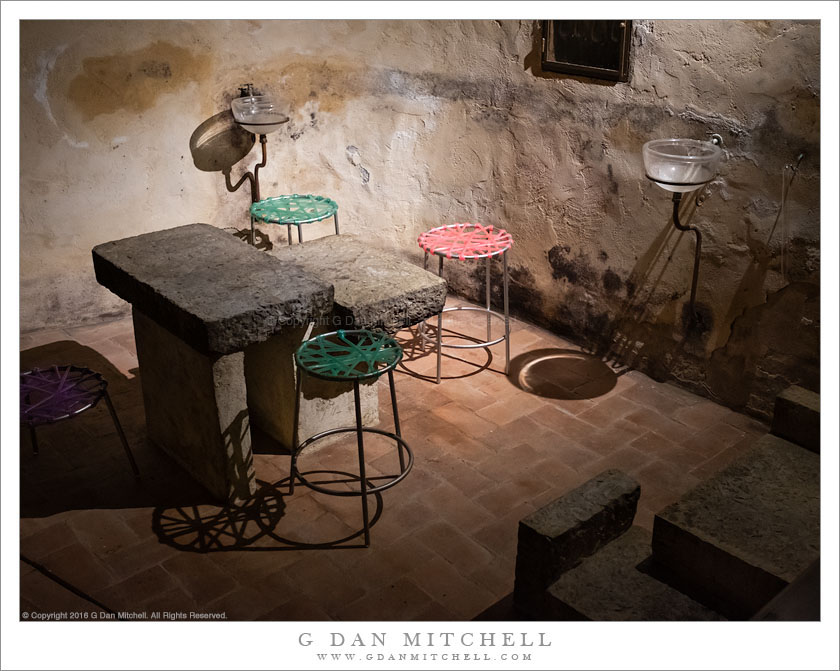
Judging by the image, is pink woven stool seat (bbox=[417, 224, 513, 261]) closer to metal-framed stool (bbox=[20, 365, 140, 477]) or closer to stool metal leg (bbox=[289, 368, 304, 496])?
stool metal leg (bbox=[289, 368, 304, 496])

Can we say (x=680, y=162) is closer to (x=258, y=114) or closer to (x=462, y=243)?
(x=462, y=243)

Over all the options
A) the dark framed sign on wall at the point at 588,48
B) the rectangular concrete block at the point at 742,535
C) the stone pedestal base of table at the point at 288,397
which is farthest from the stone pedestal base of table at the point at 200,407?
the dark framed sign on wall at the point at 588,48

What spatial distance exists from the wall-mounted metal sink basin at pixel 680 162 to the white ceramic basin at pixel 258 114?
248cm

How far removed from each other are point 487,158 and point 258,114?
5.26 ft

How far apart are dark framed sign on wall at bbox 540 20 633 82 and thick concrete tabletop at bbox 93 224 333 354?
2.24 m

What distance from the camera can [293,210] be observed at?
→ 18.6 ft

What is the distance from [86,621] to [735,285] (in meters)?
3.75

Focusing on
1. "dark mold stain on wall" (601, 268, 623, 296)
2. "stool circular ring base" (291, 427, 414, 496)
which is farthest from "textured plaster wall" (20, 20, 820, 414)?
"stool circular ring base" (291, 427, 414, 496)

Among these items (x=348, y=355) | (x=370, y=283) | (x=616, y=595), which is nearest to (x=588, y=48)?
(x=370, y=283)

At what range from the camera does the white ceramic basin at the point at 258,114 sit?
5.85 m

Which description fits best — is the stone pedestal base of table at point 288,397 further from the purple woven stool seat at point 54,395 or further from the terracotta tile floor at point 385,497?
the purple woven stool seat at point 54,395

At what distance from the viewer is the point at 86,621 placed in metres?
3.43

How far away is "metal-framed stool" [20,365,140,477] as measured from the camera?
13.3 feet

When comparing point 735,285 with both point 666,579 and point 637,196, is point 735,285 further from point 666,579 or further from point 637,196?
point 666,579
